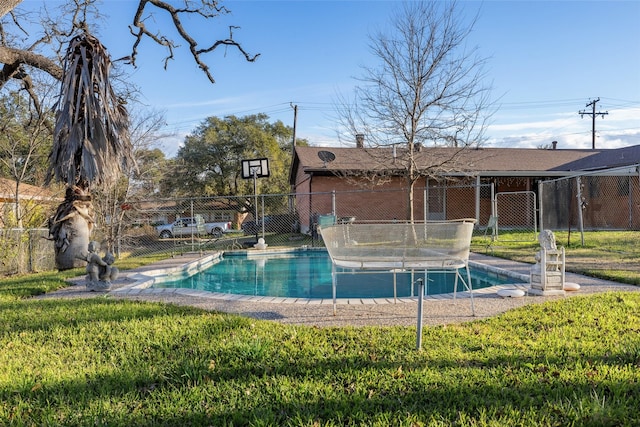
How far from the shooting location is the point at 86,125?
7.89m

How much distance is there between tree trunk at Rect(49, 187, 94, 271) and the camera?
8602 mm

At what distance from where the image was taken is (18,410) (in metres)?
2.26

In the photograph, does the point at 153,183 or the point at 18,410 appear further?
the point at 153,183

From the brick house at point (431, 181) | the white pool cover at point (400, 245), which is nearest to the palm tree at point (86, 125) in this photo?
the white pool cover at point (400, 245)

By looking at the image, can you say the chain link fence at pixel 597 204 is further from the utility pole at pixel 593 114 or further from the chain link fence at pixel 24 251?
the utility pole at pixel 593 114

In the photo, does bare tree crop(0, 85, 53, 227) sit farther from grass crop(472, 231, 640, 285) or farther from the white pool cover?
grass crop(472, 231, 640, 285)

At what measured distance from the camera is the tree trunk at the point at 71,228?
28.2 feet

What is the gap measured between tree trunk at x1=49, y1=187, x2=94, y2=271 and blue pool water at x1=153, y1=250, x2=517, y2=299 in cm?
245

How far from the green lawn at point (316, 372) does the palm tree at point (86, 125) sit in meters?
4.74

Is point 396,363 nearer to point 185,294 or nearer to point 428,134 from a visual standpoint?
point 185,294

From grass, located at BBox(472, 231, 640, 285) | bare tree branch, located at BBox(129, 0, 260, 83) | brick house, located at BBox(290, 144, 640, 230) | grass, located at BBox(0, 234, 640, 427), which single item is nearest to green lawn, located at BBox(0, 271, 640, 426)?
grass, located at BBox(0, 234, 640, 427)

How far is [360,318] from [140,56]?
10.4m

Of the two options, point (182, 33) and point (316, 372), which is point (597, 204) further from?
point (316, 372)

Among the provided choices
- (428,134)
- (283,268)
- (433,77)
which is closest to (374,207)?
(428,134)
